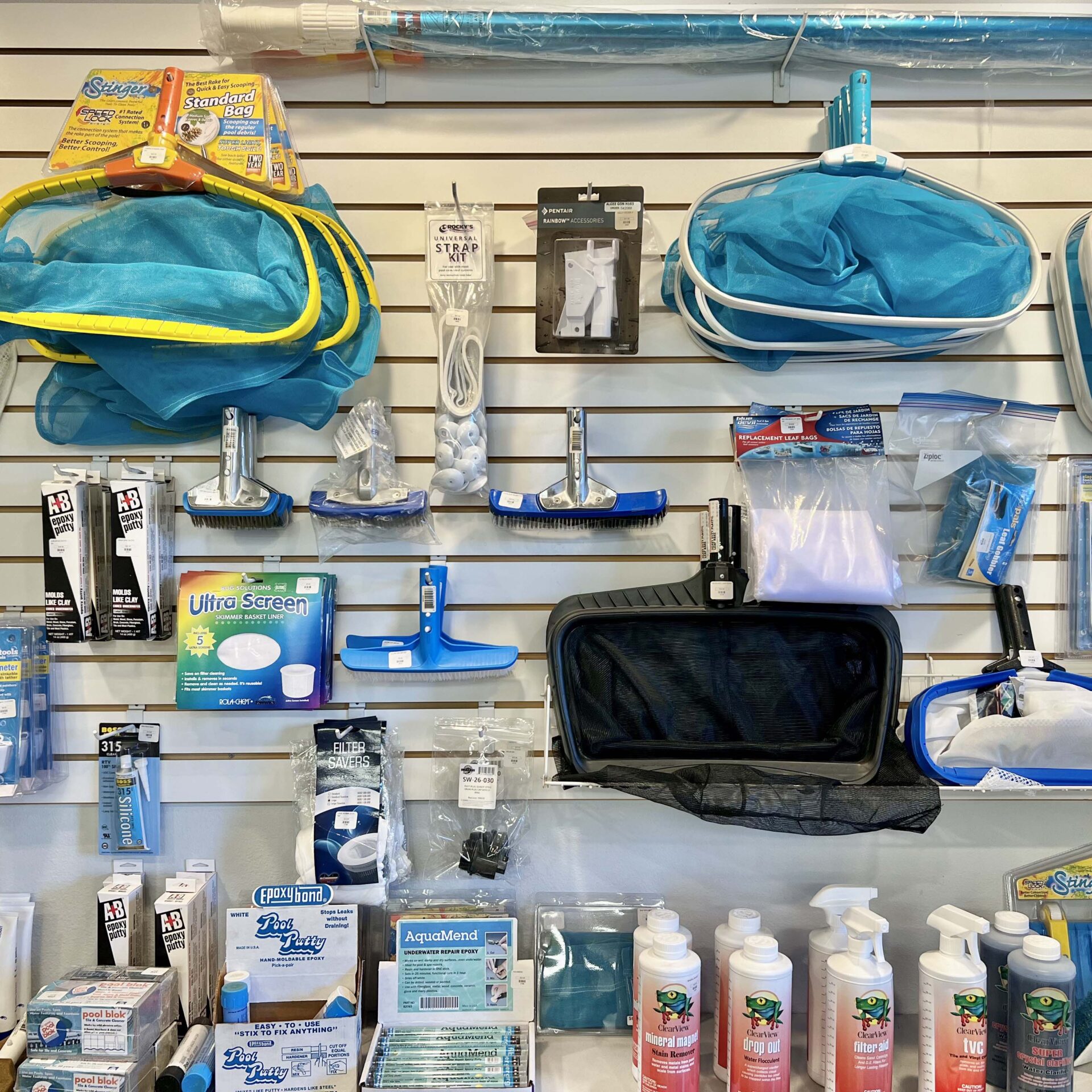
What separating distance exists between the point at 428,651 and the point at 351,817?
12.9 inches

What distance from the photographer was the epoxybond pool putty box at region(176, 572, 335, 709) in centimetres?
155

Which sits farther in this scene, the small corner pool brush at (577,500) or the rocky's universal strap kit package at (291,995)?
the small corner pool brush at (577,500)

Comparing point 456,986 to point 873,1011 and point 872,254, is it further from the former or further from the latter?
point 872,254

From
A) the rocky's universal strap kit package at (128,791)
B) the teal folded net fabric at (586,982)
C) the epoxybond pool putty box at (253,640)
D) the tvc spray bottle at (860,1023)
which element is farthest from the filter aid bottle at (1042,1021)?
the rocky's universal strap kit package at (128,791)

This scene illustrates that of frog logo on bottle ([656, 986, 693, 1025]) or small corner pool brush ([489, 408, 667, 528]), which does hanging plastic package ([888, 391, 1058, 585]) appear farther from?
frog logo on bottle ([656, 986, 693, 1025])

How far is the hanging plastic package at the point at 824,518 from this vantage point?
1400 millimetres

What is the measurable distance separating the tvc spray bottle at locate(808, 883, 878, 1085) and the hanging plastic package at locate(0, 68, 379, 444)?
125 cm

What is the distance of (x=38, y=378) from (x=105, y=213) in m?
0.38

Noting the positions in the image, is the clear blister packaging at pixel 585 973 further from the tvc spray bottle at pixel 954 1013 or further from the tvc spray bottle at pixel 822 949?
the tvc spray bottle at pixel 954 1013

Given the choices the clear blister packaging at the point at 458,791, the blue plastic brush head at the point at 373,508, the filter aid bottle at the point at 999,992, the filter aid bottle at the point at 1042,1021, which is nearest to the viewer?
the filter aid bottle at the point at 1042,1021

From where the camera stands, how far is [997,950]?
1397 mm

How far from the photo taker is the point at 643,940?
1393 mm

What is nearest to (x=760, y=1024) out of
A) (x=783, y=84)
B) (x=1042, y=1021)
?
(x=1042, y=1021)

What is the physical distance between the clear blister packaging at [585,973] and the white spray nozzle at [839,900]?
11.6 inches
